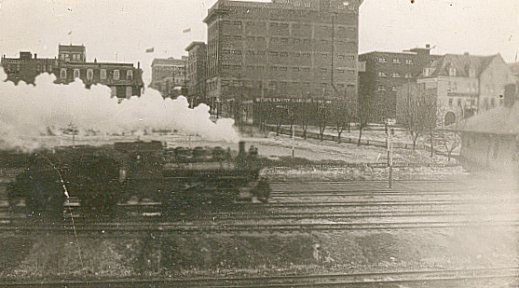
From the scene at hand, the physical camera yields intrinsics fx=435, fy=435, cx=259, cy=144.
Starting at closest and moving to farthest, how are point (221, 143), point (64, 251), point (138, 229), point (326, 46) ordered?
point (64, 251), point (138, 229), point (326, 46), point (221, 143)

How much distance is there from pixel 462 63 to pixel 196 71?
5.58 m

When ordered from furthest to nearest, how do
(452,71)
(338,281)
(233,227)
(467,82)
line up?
(467,82) → (452,71) → (233,227) → (338,281)

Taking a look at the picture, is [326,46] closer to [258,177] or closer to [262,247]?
[258,177]

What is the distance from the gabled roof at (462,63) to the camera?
8883 mm

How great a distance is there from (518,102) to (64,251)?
9161mm

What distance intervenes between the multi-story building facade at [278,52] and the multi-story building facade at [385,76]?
502 millimetres

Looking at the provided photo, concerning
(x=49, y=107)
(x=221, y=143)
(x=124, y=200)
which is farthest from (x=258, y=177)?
(x=49, y=107)

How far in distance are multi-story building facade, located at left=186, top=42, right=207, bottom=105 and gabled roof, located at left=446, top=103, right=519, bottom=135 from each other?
244 inches

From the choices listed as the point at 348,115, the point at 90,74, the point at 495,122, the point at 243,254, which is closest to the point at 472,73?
the point at 495,122

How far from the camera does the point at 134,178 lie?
8.67 meters

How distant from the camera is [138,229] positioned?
25.2 ft

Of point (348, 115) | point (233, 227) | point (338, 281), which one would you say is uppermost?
point (348, 115)

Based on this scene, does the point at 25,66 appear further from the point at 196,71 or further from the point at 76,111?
the point at 196,71

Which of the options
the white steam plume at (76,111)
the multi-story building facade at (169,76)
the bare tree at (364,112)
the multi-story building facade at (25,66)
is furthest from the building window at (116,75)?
the bare tree at (364,112)
